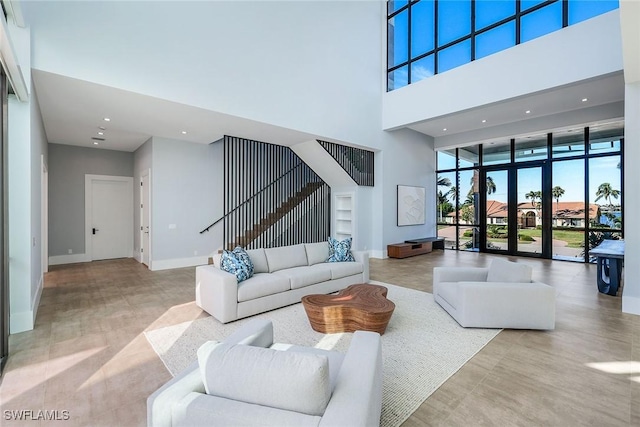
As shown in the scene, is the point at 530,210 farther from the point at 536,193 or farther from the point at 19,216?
the point at 19,216

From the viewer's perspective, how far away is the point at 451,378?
2406mm

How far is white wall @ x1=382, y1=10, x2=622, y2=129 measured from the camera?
5.09 meters

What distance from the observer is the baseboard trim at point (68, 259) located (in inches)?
286

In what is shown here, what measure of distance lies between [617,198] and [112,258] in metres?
12.7

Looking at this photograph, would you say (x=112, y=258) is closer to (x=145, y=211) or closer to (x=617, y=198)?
(x=145, y=211)

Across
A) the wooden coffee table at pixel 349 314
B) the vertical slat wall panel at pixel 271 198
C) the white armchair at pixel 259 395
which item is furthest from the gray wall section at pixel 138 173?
the white armchair at pixel 259 395

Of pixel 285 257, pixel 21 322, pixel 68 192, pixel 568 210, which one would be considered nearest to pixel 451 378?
pixel 285 257

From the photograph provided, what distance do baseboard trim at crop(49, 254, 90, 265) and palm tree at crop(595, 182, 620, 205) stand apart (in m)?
12.9

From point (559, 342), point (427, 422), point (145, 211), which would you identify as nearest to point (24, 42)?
point (145, 211)

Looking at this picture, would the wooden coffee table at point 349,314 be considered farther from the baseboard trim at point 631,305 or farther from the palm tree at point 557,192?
the palm tree at point 557,192

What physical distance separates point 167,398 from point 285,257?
3432 millimetres

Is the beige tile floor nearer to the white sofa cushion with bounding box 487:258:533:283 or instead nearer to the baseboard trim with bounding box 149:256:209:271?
the white sofa cushion with bounding box 487:258:533:283

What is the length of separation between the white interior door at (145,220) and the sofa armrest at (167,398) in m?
6.32

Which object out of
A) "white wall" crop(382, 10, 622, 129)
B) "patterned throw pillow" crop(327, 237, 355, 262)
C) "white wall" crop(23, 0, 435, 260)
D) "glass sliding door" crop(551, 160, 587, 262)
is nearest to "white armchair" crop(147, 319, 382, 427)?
"patterned throw pillow" crop(327, 237, 355, 262)
